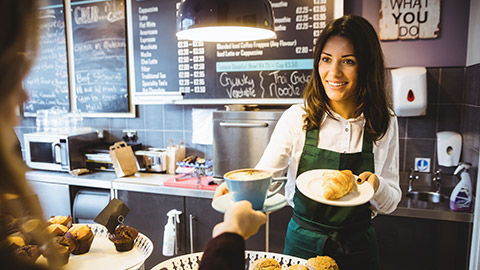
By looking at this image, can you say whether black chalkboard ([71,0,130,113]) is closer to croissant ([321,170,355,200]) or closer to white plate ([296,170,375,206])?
white plate ([296,170,375,206])

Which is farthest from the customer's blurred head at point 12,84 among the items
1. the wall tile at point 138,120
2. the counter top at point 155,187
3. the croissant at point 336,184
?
the wall tile at point 138,120

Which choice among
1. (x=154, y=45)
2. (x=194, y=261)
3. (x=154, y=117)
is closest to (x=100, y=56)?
(x=154, y=45)

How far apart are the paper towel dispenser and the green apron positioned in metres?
1.13

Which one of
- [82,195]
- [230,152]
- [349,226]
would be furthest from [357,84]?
[82,195]

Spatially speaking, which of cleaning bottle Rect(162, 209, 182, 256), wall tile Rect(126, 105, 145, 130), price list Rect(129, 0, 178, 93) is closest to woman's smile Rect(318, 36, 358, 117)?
cleaning bottle Rect(162, 209, 182, 256)

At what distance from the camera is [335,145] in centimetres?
159

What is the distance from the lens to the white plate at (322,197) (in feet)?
3.64

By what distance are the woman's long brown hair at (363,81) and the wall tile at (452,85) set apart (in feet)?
4.34

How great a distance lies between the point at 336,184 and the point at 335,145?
449 mm

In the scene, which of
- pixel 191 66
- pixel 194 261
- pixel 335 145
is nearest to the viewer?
pixel 194 261

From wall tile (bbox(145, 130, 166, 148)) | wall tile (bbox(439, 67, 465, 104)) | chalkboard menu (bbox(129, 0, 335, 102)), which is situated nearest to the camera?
wall tile (bbox(439, 67, 465, 104))

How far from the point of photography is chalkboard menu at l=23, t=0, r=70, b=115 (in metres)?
3.68

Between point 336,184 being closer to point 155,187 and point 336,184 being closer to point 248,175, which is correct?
point 248,175

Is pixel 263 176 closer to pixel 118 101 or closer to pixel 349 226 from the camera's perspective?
pixel 349 226
